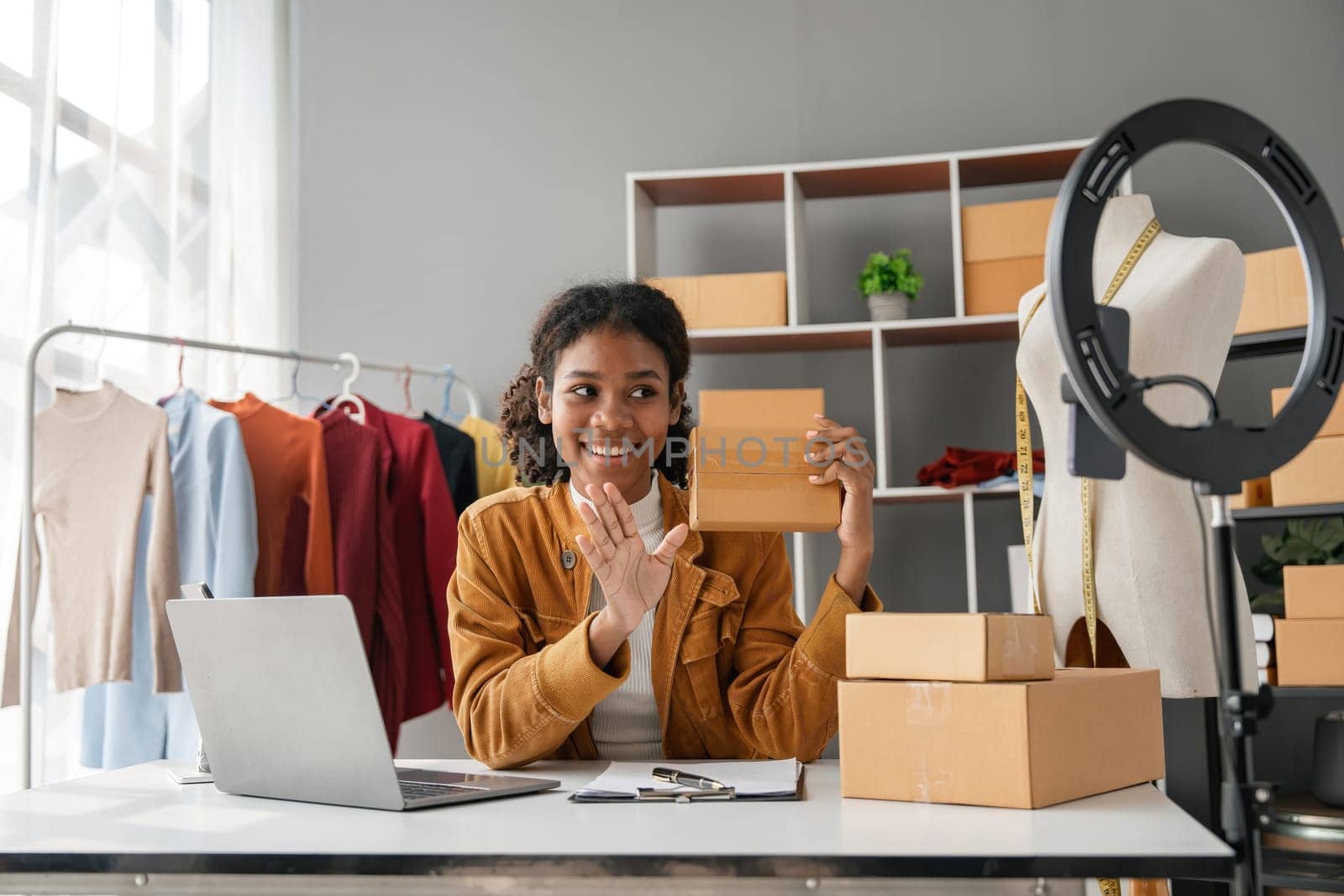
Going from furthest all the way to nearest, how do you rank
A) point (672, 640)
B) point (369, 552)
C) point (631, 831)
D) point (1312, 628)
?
point (369, 552)
point (1312, 628)
point (672, 640)
point (631, 831)

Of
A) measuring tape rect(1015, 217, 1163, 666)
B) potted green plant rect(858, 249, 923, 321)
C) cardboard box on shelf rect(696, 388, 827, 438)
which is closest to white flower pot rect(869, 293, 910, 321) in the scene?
potted green plant rect(858, 249, 923, 321)

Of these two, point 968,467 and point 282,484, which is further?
point 968,467

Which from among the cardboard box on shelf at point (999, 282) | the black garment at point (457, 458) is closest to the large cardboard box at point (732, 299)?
the cardboard box on shelf at point (999, 282)

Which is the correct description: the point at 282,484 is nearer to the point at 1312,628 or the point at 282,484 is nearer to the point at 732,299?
the point at 732,299

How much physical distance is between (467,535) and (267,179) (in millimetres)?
2380

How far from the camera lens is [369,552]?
2.85 metres

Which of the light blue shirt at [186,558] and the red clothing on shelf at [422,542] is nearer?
the light blue shirt at [186,558]

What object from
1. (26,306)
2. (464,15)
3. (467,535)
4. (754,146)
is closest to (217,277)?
(26,306)

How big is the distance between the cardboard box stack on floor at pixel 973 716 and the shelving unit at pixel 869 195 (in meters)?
1.86

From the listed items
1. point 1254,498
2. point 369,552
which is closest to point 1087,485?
point 1254,498

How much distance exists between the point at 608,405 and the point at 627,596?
0.36m

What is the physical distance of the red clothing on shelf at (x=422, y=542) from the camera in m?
2.92

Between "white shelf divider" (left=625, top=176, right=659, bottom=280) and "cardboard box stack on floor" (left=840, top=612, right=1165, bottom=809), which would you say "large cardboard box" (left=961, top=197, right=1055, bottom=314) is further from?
"cardboard box stack on floor" (left=840, top=612, right=1165, bottom=809)

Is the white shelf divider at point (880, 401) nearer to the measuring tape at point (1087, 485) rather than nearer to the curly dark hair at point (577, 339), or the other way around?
the measuring tape at point (1087, 485)
